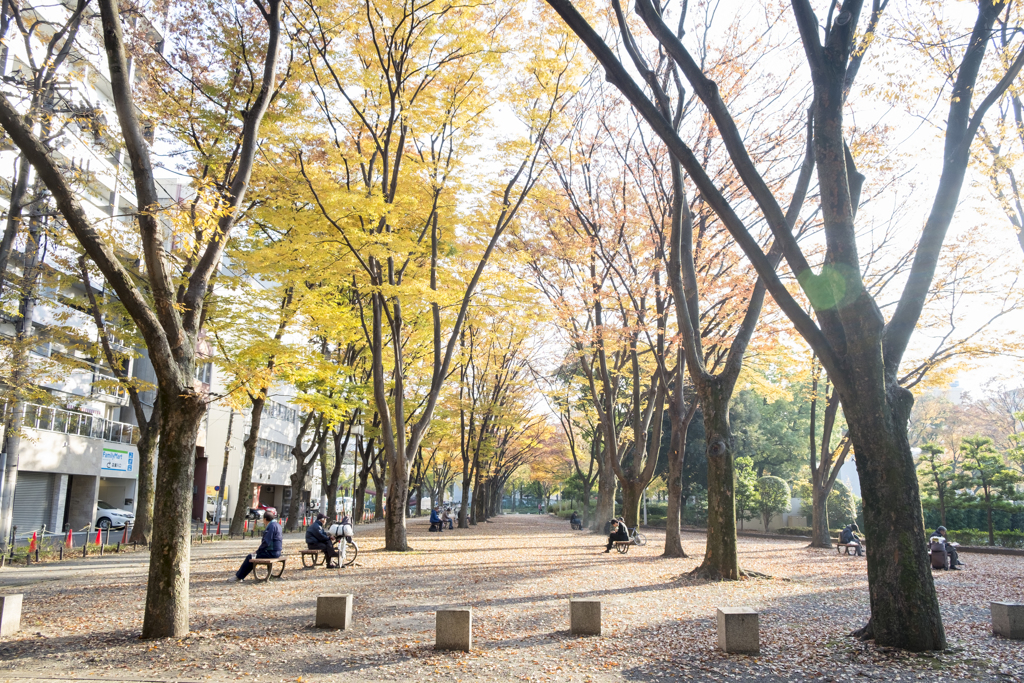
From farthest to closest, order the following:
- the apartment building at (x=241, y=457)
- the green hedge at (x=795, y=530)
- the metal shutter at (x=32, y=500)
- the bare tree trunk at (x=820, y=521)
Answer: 1. the apartment building at (x=241, y=457)
2. the green hedge at (x=795, y=530)
3. the metal shutter at (x=32, y=500)
4. the bare tree trunk at (x=820, y=521)

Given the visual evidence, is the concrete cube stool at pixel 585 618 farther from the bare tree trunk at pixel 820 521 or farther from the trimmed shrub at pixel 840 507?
the trimmed shrub at pixel 840 507

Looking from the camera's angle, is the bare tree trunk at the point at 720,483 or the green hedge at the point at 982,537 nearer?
the bare tree trunk at the point at 720,483

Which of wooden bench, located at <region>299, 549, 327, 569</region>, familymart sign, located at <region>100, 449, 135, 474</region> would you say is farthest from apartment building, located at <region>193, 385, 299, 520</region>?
wooden bench, located at <region>299, 549, 327, 569</region>

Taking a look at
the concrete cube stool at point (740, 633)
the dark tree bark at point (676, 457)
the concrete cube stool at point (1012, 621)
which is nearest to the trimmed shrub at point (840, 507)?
the dark tree bark at point (676, 457)

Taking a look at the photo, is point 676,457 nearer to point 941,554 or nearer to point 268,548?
point 941,554

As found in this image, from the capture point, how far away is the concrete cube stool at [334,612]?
301 inches

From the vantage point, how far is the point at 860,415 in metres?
6.91

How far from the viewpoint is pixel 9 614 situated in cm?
724

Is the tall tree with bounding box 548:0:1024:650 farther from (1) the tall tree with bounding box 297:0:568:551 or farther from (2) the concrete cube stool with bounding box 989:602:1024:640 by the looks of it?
(1) the tall tree with bounding box 297:0:568:551

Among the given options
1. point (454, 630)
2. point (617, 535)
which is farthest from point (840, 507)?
point (454, 630)

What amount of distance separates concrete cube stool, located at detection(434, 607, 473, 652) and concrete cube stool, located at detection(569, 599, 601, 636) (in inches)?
51.9

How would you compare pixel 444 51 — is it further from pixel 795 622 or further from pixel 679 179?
pixel 795 622

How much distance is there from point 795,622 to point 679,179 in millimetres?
7679

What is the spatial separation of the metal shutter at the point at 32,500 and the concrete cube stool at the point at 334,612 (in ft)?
84.0
